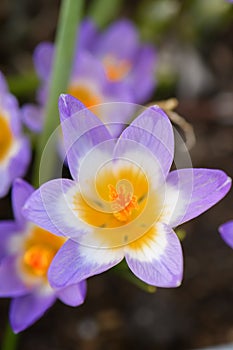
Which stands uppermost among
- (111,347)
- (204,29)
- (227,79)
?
(204,29)

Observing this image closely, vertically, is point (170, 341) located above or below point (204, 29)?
below

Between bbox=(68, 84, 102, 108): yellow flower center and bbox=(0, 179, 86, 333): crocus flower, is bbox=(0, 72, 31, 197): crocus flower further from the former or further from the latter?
bbox=(68, 84, 102, 108): yellow flower center

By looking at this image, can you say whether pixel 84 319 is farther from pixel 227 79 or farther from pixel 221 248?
pixel 227 79

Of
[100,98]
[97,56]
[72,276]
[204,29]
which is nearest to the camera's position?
[72,276]

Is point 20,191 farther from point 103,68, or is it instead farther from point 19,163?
point 103,68

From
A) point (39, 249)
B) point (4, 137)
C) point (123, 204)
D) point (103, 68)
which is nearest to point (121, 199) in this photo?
point (123, 204)

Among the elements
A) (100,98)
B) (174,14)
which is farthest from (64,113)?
(174,14)

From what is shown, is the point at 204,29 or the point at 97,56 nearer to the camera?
the point at 97,56
